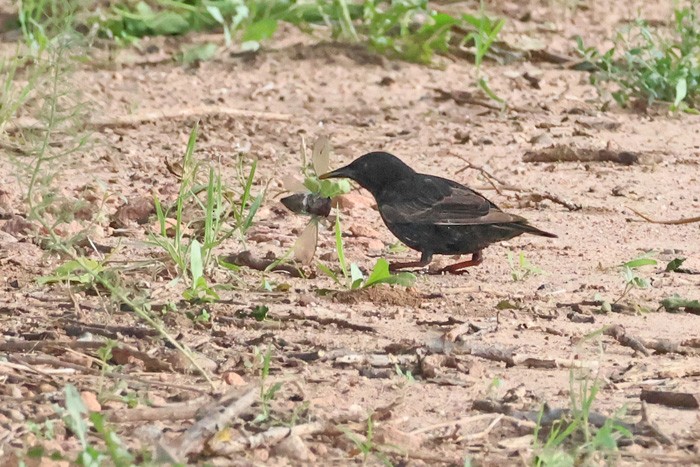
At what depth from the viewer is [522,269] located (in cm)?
620

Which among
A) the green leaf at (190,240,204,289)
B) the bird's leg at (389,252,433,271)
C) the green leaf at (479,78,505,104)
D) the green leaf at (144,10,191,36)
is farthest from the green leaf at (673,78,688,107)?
the green leaf at (190,240,204,289)

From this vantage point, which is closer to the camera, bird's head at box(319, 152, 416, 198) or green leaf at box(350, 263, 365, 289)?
green leaf at box(350, 263, 365, 289)

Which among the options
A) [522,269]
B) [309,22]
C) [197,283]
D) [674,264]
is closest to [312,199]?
[522,269]

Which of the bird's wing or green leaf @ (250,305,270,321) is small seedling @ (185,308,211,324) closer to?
green leaf @ (250,305,270,321)

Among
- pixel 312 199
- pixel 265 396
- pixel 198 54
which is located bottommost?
pixel 198 54

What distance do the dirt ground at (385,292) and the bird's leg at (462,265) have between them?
6 centimetres

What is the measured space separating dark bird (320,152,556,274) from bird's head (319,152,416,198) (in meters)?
0.10

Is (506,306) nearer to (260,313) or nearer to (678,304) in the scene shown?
(678,304)

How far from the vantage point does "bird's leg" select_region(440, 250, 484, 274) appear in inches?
254

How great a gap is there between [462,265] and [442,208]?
294 mm

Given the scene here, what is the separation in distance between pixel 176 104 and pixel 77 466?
20.1 ft

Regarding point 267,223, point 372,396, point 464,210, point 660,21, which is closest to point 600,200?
point 464,210

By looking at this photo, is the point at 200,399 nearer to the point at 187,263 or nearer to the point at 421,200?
the point at 187,263

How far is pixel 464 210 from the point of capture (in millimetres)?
6496
